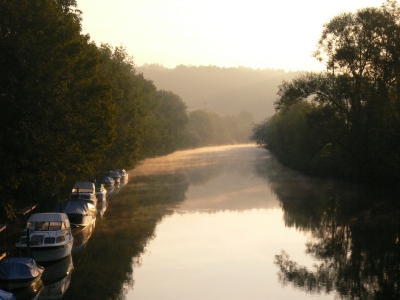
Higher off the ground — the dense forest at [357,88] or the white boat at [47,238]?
the dense forest at [357,88]

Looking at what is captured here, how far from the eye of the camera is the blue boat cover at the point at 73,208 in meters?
41.8

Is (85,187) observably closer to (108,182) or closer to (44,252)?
(108,182)

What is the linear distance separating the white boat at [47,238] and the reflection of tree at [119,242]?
1164 millimetres

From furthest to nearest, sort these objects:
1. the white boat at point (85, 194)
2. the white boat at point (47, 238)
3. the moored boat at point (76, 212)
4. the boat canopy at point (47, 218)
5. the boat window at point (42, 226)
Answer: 1. the white boat at point (85, 194)
2. the moored boat at point (76, 212)
3. the boat canopy at point (47, 218)
4. the boat window at point (42, 226)
5. the white boat at point (47, 238)

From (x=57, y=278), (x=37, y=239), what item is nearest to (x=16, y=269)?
(x=57, y=278)

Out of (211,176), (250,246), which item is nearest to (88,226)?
(250,246)

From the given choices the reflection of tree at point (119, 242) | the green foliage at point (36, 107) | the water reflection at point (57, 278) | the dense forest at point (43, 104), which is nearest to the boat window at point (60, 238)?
the water reflection at point (57, 278)

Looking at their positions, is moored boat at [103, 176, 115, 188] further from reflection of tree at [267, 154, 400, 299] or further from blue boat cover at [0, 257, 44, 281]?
Result: blue boat cover at [0, 257, 44, 281]

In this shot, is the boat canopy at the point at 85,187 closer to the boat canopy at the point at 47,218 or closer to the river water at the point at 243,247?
the river water at the point at 243,247

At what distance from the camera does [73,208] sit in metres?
42.2

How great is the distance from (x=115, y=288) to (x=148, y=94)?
108030mm

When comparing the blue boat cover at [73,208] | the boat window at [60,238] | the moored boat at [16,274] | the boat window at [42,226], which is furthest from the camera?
the blue boat cover at [73,208]

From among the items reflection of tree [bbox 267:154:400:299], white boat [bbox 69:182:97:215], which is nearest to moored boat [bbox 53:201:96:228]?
white boat [bbox 69:182:97:215]

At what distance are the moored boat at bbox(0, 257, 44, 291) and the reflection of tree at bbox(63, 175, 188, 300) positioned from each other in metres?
1.69
